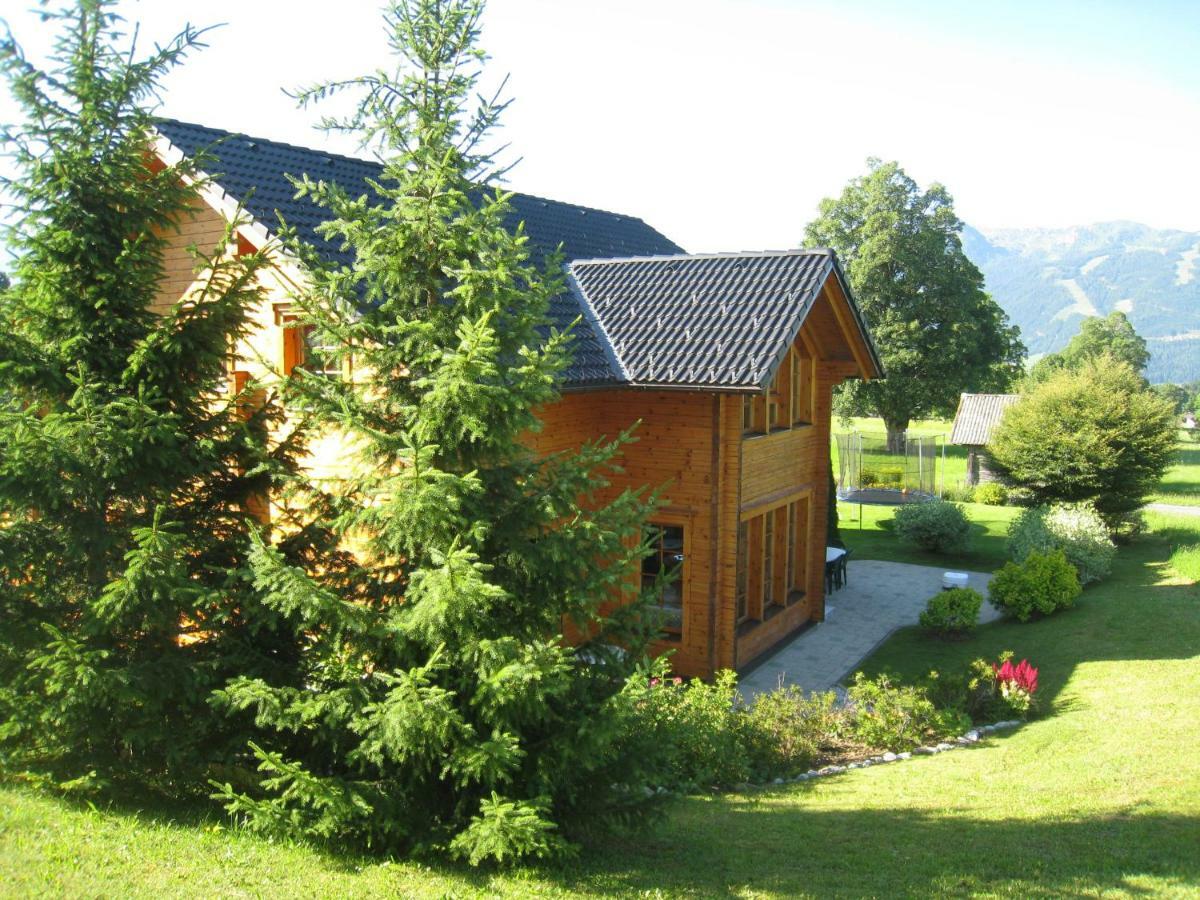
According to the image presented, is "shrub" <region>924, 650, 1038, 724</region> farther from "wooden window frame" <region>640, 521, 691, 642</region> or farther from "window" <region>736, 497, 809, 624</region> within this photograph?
"wooden window frame" <region>640, 521, 691, 642</region>

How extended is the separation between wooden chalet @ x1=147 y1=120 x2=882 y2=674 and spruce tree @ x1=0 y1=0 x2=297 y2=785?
142 inches

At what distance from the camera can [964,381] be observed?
4056 cm

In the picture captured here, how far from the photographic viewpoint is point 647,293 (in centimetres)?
1453

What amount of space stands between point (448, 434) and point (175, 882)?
3272 mm

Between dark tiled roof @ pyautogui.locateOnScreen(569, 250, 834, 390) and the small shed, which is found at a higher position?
dark tiled roof @ pyautogui.locateOnScreen(569, 250, 834, 390)

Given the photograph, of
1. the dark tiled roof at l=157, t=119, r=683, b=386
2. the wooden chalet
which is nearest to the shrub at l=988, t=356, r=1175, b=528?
the wooden chalet

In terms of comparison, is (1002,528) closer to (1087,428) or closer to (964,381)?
(1087,428)

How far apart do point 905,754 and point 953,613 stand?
555 cm

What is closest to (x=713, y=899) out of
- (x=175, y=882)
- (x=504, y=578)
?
(x=504, y=578)

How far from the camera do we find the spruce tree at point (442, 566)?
18.7 feet

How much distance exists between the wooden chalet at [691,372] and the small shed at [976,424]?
88.9ft

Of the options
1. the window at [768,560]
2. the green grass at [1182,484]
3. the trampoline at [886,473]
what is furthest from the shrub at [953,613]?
the trampoline at [886,473]

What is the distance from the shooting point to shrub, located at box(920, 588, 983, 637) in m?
15.6

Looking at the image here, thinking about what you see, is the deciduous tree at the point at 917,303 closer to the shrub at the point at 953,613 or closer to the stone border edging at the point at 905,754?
the shrub at the point at 953,613
